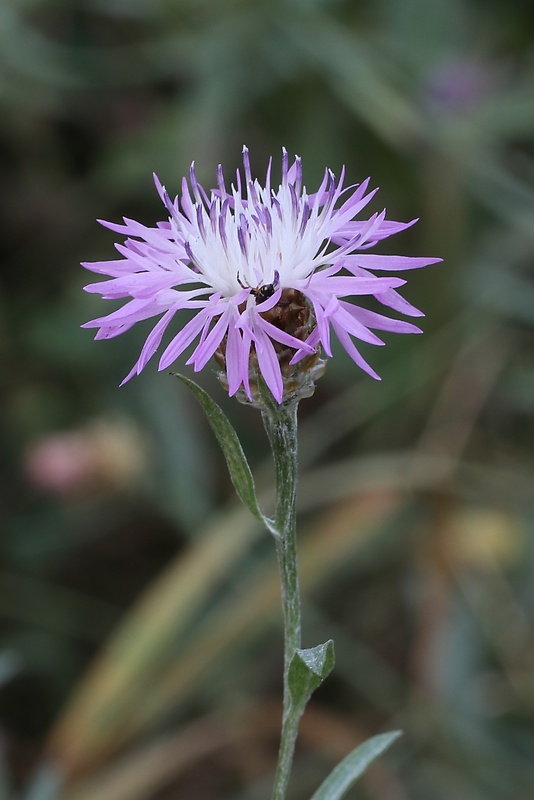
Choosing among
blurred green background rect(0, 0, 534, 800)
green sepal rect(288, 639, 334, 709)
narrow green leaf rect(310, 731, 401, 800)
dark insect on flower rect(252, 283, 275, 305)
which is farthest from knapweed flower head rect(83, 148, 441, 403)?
blurred green background rect(0, 0, 534, 800)

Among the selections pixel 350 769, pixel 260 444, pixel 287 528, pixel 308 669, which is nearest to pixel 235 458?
pixel 287 528

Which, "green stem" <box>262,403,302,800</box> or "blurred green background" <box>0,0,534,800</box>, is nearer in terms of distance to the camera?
"green stem" <box>262,403,302,800</box>

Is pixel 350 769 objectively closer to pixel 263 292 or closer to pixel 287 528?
pixel 287 528

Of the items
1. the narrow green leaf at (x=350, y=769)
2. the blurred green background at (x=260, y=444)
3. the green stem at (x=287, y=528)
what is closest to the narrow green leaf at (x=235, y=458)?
the green stem at (x=287, y=528)

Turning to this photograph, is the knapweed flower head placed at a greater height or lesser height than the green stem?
greater

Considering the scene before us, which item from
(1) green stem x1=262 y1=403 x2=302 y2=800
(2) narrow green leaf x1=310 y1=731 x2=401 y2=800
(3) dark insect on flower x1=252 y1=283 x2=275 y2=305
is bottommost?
(2) narrow green leaf x1=310 y1=731 x2=401 y2=800

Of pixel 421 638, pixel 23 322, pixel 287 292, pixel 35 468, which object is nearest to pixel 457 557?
pixel 421 638

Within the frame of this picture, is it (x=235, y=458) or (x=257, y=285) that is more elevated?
(x=257, y=285)

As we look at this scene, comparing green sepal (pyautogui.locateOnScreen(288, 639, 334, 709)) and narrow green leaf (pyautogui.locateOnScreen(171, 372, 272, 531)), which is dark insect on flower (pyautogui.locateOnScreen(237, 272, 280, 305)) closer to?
narrow green leaf (pyautogui.locateOnScreen(171, 372, 272, 531))
